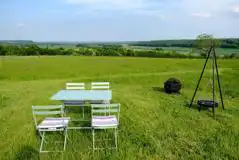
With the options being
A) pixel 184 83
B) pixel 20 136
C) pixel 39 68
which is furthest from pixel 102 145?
pixel 39 68

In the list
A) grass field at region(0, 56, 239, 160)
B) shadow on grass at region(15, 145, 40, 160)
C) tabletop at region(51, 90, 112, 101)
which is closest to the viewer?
shadow on grass at region(15, 145, 40, 160)

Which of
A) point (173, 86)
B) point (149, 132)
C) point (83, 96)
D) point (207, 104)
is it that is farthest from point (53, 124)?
point (173, 86)

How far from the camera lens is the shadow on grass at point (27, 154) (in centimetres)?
703

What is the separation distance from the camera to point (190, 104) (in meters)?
12.0

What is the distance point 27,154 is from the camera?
7.21m

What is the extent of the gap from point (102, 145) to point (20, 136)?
2.57 m

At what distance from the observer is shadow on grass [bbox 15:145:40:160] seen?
703cm

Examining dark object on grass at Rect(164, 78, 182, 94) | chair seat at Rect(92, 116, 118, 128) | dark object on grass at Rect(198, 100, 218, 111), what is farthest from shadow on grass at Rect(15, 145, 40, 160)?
dark object on grass at Rect(164, 78, 182, 94)

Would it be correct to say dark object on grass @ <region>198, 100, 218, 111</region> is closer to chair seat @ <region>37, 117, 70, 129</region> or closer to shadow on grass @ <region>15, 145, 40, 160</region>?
chair seat @ <region>37, 117, 70, 129</region>

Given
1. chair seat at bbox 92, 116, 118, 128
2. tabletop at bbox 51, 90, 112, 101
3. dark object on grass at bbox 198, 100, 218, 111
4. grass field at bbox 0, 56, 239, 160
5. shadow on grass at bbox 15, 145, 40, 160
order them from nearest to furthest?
shadow on grass at bbox 15, 145, 40, 160
grass field at bbox 0, 56, 239, 160
chair seat at bbox 92, 116, 118, 128
tabletop at bbox 51, 90, 112, 101
dark object on grass at bbox 198, 100, 218, 111

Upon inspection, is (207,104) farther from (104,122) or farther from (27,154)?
(27,154)

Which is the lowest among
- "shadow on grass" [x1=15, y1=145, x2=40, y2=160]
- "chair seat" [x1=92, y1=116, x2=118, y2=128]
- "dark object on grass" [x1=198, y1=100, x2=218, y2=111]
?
"shadow on grass" [x1=15, y1=145, x2=40, y2=160]

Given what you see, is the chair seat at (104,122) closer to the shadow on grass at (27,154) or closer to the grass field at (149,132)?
the grass field at (149,132)

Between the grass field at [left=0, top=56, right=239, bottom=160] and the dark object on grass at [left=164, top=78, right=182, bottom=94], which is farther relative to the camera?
the dark object on grass at [left=164, top=78, right=182, bottom=94]
